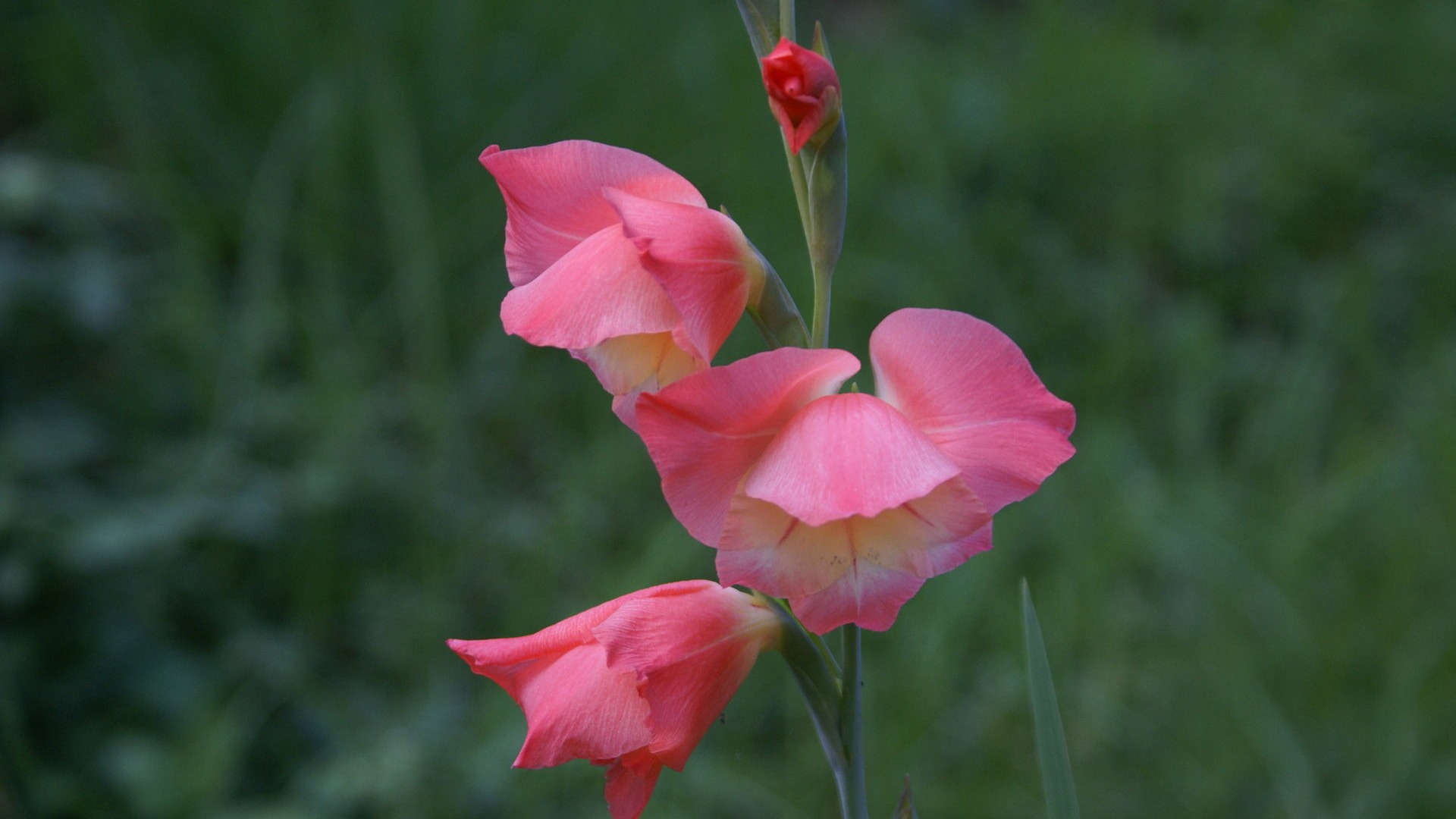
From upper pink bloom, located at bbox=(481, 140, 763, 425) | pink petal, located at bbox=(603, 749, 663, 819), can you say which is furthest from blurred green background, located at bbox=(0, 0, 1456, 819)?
upper pink bloom, located at bbox=(481, 140, 763, 425)

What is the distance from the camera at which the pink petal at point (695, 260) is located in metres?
0.54

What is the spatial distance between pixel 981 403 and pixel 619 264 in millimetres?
192

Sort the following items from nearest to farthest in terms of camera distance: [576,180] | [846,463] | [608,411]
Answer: [846,463] < [576,180] < [608,411]

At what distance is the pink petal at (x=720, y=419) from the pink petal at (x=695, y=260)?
46 mm

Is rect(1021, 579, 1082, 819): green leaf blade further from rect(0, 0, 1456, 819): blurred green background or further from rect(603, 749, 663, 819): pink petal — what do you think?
rect(0, 0, 1456, 819): blurred green background

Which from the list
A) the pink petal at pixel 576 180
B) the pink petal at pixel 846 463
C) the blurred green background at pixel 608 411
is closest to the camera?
the pink petal at pixel 846 463

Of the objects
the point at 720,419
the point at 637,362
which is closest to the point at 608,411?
the point at 637,362

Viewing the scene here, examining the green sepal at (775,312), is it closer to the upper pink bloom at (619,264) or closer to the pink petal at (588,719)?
the upper pink bloom at (619,264)

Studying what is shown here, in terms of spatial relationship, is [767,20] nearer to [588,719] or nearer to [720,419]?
[720,419]

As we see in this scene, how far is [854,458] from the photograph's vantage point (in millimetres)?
509

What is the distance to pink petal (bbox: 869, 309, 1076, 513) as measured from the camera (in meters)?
0.52

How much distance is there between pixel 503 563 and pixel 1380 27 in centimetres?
327


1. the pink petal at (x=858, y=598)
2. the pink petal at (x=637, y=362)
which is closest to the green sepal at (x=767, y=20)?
the pink petal at (x=637, y=362)

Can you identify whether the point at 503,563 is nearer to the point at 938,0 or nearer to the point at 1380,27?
the point at 1380,27
